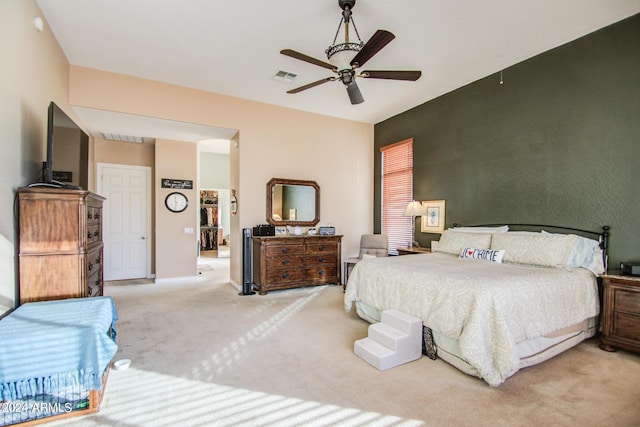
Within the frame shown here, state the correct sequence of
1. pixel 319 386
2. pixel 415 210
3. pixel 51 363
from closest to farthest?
pixel 51 363, pixel 319 386, pixel 415 210

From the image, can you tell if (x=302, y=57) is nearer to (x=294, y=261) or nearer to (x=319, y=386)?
(x=319, y=386)

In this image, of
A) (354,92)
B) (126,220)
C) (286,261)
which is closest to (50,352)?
(354,92)

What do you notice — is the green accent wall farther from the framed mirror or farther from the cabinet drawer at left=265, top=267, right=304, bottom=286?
the cabinet drawer at left=265, top=267, right=304, bottom=286

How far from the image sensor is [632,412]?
1973 mm

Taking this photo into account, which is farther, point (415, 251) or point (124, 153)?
point (124, 153)

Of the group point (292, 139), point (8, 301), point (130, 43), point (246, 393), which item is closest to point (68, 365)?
point (8, 301)

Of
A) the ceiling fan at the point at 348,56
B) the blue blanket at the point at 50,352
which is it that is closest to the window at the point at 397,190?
the ceiling fan at the point at 348,56

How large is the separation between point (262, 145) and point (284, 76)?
1368 mm

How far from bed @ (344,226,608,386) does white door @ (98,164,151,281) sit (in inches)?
186

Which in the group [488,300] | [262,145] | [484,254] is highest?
[262,145]

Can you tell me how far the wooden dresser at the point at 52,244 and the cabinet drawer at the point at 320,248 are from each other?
3250mm

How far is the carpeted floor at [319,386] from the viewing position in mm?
1930

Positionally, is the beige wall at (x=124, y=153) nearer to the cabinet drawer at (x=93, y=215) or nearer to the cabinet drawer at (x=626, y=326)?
the cabinet drawer at (x=93, y=215)

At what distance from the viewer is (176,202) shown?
241 inches
